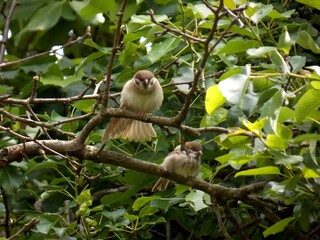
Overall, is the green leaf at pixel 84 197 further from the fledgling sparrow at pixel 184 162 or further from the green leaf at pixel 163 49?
the green leaf at pixel 163 49

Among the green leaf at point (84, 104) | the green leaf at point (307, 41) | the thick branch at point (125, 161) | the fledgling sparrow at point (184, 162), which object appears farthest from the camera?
the fledgling sparrow at point (184, 162)

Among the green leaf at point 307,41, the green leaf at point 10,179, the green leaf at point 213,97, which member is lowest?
the green leaf at point 10,179

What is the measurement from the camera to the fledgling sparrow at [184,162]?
371 centimetres

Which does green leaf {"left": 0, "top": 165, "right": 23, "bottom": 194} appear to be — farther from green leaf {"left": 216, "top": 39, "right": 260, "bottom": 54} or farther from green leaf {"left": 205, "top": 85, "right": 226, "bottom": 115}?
green leaf {"left": 205, "top": 85, "right": 226, "bottom": 115}

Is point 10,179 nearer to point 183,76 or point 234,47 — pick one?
point 183,76

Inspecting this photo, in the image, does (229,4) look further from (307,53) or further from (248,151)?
(307,53)

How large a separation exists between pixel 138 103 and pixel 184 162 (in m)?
0.44

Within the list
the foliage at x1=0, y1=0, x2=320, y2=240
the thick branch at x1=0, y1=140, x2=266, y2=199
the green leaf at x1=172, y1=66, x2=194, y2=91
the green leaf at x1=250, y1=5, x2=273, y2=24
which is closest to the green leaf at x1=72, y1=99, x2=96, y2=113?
the foliage at x1=0, y1=0, x2=320, y2=240

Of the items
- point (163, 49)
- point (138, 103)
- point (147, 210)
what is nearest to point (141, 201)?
point (147, 210)

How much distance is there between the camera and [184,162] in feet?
12.8

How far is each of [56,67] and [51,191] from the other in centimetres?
64

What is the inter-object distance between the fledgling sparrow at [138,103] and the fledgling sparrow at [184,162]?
0.17m

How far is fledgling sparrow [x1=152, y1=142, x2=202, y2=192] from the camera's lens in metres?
3.71

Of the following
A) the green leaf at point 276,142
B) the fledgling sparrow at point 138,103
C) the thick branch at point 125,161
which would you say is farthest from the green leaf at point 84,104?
the green leaf at point 276,142
